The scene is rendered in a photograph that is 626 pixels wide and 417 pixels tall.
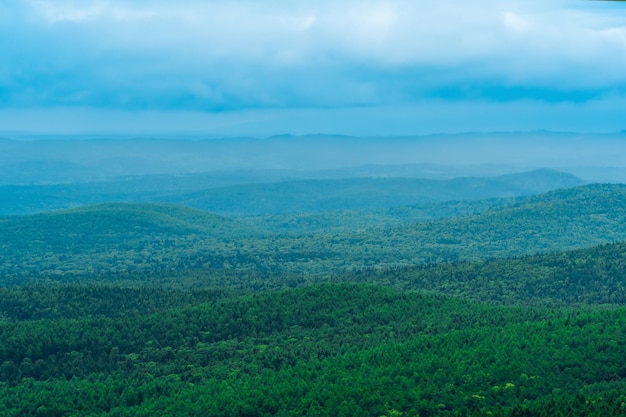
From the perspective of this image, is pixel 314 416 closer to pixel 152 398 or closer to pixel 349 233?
pixel 152 398

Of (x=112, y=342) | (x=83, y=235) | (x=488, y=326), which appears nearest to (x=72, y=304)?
(x=112, y=342)

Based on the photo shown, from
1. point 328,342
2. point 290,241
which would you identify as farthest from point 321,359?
point 290,241

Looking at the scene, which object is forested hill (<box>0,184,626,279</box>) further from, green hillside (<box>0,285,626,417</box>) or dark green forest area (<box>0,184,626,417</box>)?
green hillside (<box>0,285,626,417</box>)

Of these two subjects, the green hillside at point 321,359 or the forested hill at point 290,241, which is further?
the forested hill at point 290,241

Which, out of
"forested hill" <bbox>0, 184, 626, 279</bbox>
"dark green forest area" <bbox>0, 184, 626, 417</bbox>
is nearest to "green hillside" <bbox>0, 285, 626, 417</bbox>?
"dark green forest area" <bbox>0, 184, 626, 417</bbox>

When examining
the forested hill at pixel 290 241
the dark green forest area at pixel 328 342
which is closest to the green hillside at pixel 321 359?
the dark green forest area at pixel 328 342

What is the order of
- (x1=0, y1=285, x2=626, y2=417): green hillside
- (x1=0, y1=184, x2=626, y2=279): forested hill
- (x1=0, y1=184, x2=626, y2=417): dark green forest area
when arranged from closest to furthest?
(x1=0, y1=285, x2=626, y2=417): green hillside
(x1=0, y1=184, x2=626, y2=417): dark green forest area
(x1=0, y1=184, x2=626, y2=279): forested hill

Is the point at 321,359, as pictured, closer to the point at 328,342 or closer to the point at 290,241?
the point at 328,342

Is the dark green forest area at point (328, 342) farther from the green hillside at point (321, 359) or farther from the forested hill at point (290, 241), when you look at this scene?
the forested hill at point (290, 241)
